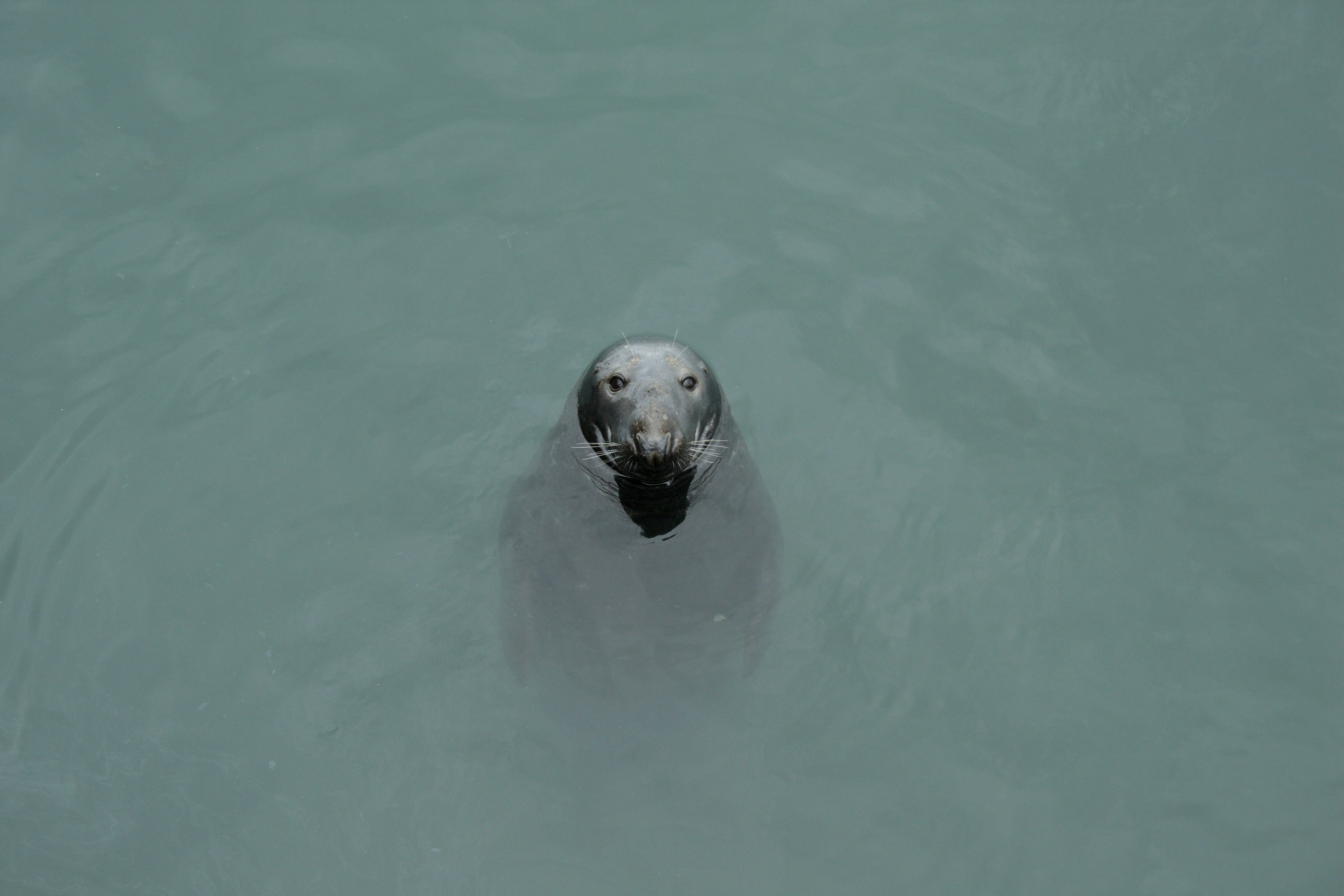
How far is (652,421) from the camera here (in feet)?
19.4

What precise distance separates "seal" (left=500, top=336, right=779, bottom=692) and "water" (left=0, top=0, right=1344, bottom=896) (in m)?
0.36

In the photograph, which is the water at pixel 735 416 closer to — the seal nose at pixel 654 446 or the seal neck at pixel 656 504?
the seal neck at pixel 656 504

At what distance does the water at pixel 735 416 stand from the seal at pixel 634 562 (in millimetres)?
358

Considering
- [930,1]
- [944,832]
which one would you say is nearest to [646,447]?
[944,832]

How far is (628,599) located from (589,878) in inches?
58.8

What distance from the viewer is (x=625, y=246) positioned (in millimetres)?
8680

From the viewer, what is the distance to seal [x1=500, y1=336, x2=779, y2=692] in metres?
6.55

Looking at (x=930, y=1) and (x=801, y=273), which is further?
(x=930, y=1)

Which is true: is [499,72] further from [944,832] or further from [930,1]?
[944,832]

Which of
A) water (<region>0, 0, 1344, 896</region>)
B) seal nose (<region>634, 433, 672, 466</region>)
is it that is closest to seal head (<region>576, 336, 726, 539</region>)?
seal nose (<region>634, 433, 672, 466</region>)

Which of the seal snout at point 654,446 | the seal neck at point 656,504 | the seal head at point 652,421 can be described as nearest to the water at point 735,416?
the seal neck at point 656,504

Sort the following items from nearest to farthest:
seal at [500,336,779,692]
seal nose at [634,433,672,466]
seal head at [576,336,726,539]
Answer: seal nose at [634,433,672,466]
seal head at [576,336,726,539]
seal at [500,336,779,692]

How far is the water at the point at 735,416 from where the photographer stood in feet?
21.7

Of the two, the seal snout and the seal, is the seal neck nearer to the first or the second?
the seal
